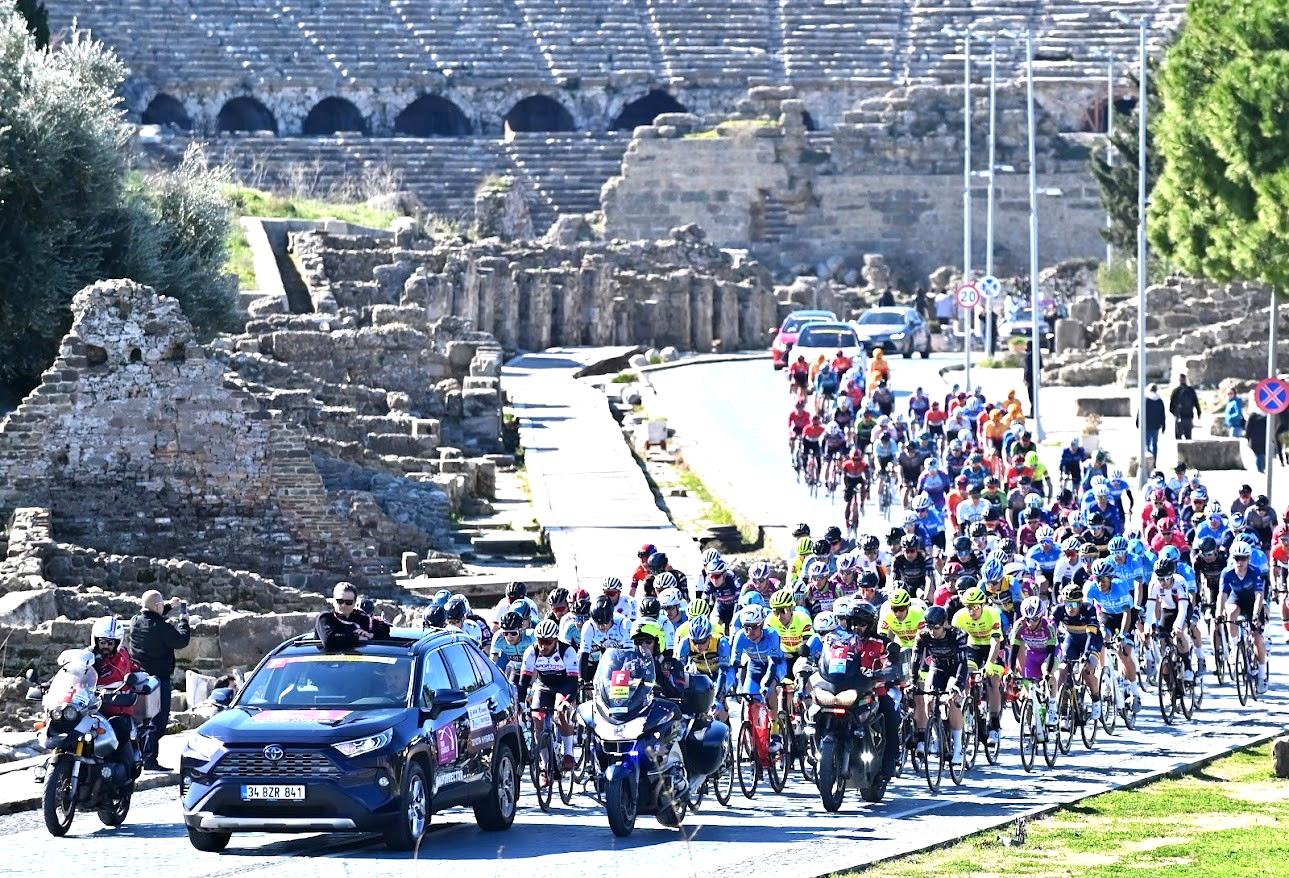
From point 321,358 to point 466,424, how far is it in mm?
3549

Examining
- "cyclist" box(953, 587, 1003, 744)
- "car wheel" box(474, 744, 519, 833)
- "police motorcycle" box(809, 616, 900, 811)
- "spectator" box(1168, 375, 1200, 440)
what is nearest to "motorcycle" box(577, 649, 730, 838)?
"car wheel" box(474, 744, 519, 833)

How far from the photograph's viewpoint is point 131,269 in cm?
4144

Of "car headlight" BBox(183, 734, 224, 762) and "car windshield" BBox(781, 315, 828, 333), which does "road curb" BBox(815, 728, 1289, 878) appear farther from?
"car windshield" BBox(781, 315, 828, 333)

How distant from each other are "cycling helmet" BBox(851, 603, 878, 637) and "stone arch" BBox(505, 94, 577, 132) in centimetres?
6867

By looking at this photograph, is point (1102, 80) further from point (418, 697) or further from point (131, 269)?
point (418, 697)

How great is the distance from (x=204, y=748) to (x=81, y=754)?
A: 4.91 ft

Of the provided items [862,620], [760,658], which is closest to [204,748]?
[760,658]

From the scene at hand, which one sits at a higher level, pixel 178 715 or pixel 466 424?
pixel 466 424

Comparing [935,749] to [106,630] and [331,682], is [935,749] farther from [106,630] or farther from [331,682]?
[106,630]

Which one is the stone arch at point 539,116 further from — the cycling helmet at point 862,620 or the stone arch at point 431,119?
the cycling helmet at point 862,620

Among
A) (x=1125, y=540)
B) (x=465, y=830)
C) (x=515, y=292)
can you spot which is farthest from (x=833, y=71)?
(x=465, y=830)

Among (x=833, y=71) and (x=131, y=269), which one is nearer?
(x=131, y=269)

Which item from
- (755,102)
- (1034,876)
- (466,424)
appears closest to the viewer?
(1034,876)

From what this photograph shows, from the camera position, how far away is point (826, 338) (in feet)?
193
